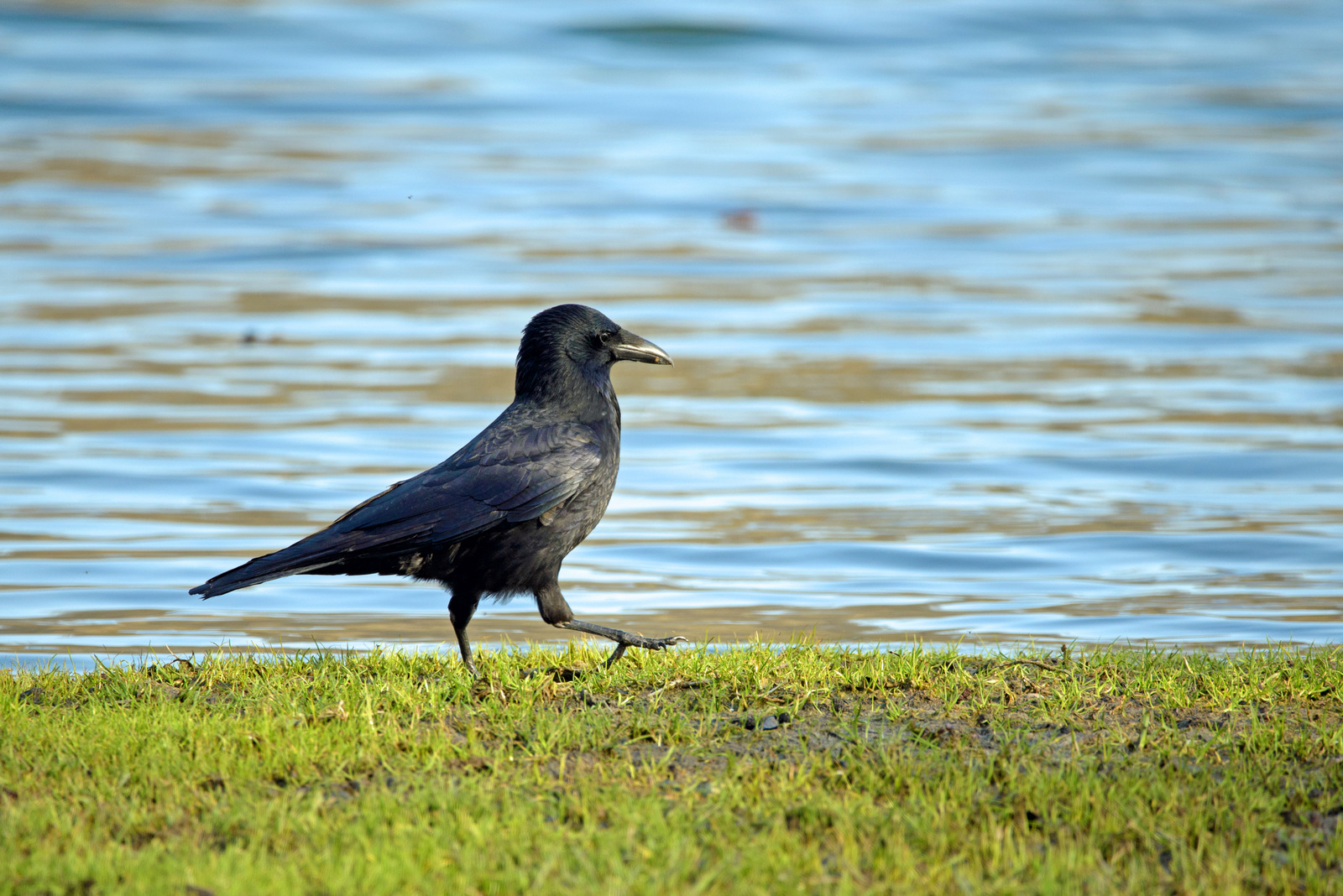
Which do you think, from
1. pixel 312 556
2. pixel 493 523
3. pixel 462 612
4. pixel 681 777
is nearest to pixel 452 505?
pixel 493 523

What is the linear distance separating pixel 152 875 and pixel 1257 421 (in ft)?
37.4

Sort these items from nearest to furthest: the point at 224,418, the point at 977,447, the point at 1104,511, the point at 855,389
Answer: the point at 1104,511 → the point at 977,447 → the point at 224,418 → the point at 855,389

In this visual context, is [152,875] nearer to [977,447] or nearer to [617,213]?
[977,447]

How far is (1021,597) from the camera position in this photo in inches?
364

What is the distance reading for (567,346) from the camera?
721 cm

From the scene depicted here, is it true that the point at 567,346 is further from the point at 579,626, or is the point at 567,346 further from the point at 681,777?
the point at 681,777

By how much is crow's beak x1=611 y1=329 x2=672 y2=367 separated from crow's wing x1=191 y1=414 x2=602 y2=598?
0.73 metres

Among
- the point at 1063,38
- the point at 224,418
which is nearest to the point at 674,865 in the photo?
the point at 224,418

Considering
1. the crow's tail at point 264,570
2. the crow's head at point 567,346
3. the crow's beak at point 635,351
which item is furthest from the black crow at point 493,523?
the crow's beak at point 635,351

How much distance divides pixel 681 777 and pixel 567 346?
2704mm

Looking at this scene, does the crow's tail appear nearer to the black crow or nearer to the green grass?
the black crow

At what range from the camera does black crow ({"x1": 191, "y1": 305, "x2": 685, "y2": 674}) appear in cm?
640

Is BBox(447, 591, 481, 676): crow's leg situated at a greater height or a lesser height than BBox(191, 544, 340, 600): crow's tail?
lesser

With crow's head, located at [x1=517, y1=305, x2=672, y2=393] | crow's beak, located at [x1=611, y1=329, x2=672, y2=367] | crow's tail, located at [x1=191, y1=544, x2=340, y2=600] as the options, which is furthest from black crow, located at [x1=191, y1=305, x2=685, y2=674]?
crow's beak, located at [x1=611, y1=329, x2=672, y2=367]
